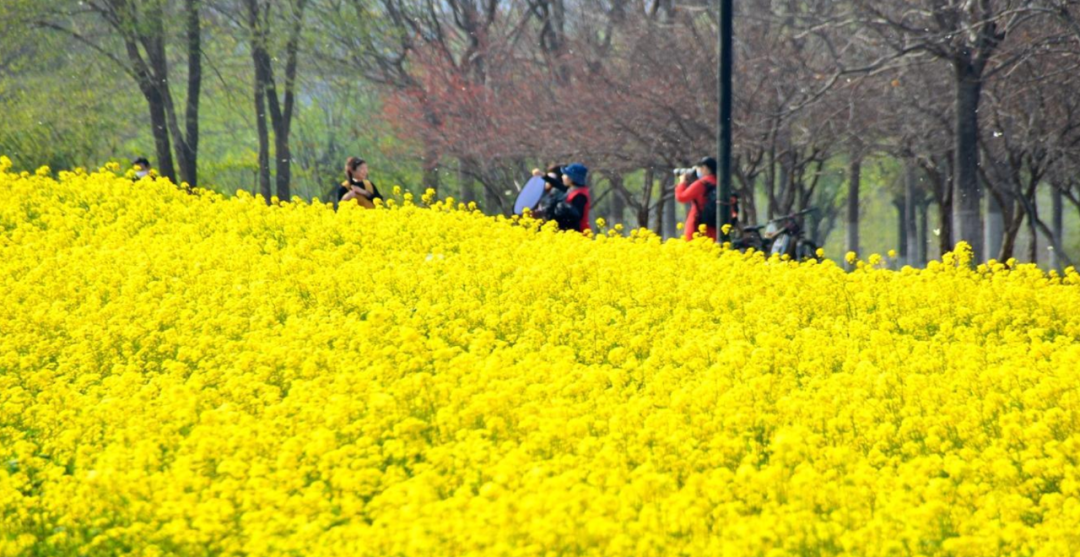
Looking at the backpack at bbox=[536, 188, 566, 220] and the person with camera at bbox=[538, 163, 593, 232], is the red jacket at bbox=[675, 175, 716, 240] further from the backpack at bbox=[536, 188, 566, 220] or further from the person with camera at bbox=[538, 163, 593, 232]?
the backpack at bbox=[536, 188, 566, 220]

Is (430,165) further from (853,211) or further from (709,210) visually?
(709,210)

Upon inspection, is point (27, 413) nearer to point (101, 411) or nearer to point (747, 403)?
point (101, 411)

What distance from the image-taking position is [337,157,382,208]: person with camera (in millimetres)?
15477

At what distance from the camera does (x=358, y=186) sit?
15.9 metres

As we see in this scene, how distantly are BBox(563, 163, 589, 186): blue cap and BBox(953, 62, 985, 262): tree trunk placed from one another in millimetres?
5233

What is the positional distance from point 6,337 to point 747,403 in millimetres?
5010

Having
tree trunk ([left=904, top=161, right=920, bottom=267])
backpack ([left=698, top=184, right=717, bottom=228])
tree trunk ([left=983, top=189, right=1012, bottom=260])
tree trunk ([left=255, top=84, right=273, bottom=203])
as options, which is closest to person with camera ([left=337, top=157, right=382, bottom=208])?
backpack ([left=698, top=184, right=717, bottom=228])

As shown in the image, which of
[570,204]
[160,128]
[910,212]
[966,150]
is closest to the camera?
[570,204]

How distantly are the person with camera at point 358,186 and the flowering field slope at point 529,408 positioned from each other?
3239mm

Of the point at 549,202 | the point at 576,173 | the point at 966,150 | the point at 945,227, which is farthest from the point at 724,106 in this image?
the point at 945,227

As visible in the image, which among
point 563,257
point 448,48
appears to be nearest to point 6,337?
point 563,257

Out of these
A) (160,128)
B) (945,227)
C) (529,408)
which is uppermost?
(160,128)

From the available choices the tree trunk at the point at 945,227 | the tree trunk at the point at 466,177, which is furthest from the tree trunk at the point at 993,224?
the tree trunk at the point at 466,177

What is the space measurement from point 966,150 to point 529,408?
12367mm
